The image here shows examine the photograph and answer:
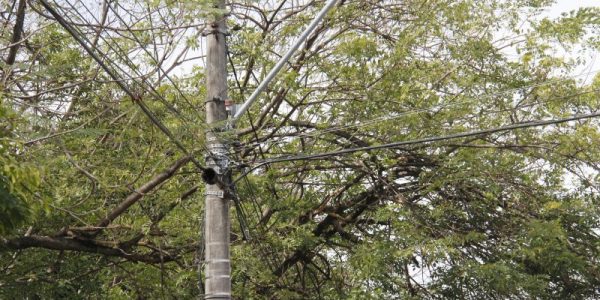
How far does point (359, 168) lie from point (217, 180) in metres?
4.00

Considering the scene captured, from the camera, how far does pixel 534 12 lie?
11.5 m

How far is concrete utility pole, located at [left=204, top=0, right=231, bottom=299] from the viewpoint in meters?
7.82

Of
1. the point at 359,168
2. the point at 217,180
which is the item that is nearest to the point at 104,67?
the point at 217,180

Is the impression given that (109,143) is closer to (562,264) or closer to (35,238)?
(35,238)

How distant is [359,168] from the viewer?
1164 centimetres

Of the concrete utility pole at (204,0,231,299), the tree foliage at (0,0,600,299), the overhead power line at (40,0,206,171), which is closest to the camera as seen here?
the overhead power line at (40,0,206,171)

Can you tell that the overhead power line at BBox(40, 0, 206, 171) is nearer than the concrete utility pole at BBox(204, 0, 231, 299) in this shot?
Yes

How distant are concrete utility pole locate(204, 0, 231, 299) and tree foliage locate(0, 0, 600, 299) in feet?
2.93

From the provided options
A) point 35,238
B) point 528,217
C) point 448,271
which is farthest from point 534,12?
point 35,238

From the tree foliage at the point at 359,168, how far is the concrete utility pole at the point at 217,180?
2.93 ft

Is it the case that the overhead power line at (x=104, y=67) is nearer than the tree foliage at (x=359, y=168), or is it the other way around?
the overhead power line at (x=104, y=67)

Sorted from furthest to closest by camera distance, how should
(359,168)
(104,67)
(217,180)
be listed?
(359,168), (217,180), (104,67)

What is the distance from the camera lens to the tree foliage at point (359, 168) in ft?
→ 33.0

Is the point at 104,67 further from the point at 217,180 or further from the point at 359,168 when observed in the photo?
the point at 359,168
